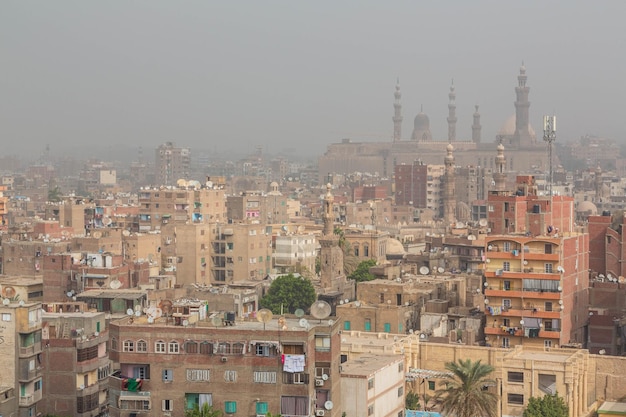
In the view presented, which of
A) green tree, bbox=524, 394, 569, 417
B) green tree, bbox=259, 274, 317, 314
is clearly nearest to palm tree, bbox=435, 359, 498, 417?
green tree, bbox=524, 394, 569, 417

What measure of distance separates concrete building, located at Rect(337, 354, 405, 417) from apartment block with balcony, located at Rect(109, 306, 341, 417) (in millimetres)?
1662

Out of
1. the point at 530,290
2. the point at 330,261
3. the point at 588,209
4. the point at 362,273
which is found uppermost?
the point at 588,209

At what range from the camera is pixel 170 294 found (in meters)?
45.6

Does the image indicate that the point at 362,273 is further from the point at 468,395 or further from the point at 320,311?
the point at 320,311

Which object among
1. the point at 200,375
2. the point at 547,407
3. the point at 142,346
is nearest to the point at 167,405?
the point at 200,375

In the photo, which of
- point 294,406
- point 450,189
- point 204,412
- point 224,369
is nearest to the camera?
point 204,412

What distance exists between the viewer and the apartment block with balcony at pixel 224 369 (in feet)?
85.1

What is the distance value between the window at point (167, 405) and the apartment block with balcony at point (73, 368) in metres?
5.24

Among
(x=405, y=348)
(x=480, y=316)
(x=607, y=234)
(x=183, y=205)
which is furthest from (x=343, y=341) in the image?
(x=183, y=205)

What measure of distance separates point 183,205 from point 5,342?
44.8 metres

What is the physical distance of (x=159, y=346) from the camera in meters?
26.4

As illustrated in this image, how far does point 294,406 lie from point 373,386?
3.48 meters

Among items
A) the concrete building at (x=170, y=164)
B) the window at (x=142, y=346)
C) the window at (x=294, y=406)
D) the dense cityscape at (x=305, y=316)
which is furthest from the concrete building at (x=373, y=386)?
the concrete building at (x=170, y=164)

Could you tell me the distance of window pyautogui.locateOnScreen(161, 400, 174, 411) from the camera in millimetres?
26297
